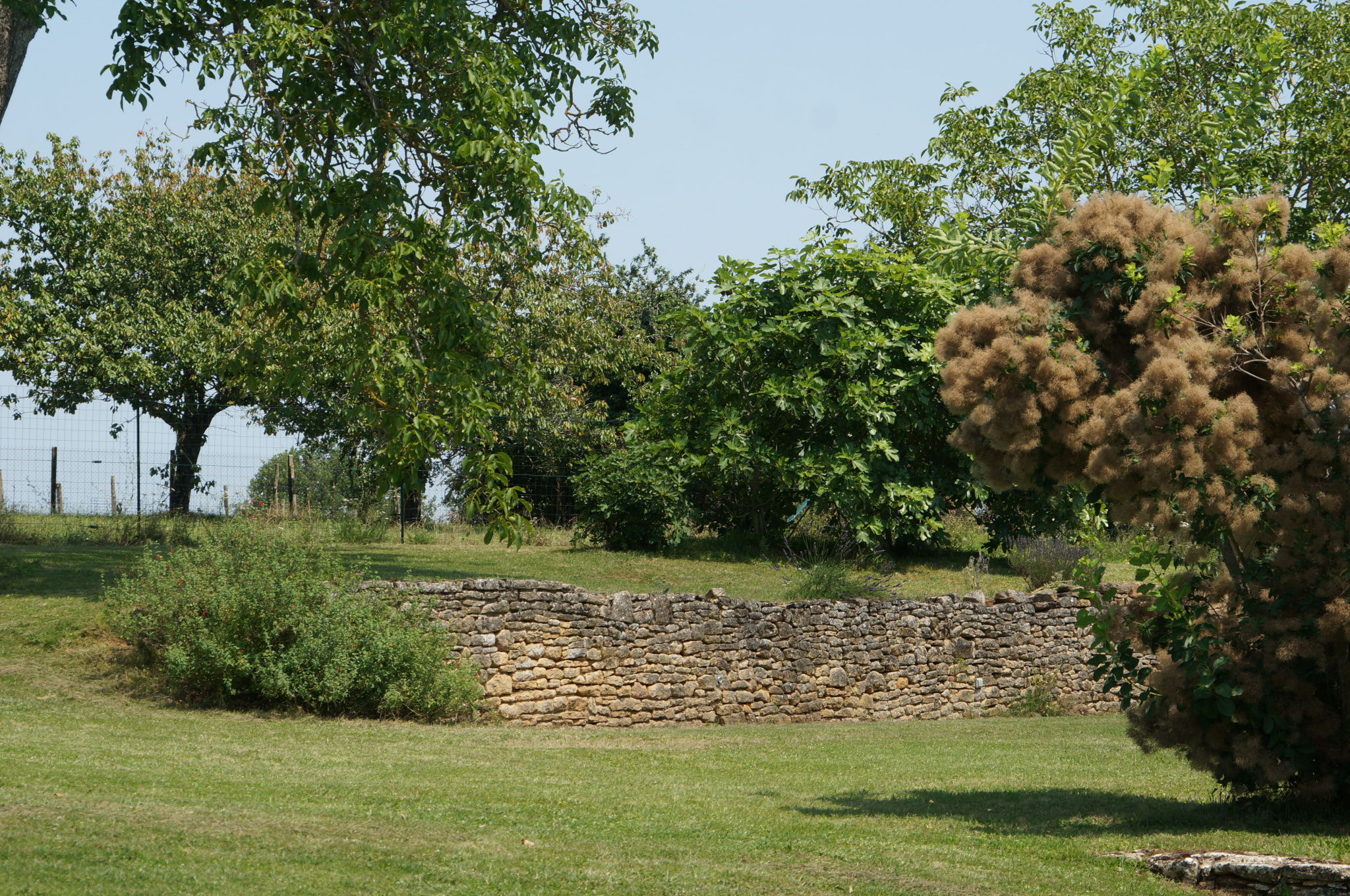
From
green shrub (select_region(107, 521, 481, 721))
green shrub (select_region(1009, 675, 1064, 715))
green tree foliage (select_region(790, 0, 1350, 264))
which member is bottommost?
green shrub (select_region(1009, 675, 1064, 715))

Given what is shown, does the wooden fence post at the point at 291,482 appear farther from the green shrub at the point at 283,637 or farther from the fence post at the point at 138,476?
the green shrub at the point at 283,637

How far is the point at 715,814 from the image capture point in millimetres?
7699

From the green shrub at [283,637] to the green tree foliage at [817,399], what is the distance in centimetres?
748

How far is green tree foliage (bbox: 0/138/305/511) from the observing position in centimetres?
2377

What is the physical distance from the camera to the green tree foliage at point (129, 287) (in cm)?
2377

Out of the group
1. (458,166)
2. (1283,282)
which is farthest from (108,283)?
(1283,282)

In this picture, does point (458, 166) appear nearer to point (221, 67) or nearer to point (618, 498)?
point (221, 67)

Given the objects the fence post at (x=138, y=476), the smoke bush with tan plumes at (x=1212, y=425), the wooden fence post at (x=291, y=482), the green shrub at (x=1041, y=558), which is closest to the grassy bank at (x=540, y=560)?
the fence post at (x=138, y=476)

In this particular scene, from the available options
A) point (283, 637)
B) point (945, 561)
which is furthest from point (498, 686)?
point (945, 561)

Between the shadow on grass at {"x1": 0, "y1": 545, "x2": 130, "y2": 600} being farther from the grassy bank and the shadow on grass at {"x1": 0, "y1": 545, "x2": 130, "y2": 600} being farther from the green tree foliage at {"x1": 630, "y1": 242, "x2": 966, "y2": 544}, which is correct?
the green tree foliage at {"x1": 630, "y1": 242, "x2": 966, "y2": 544}

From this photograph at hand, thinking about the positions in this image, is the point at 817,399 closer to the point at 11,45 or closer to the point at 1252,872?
the point at 11,45

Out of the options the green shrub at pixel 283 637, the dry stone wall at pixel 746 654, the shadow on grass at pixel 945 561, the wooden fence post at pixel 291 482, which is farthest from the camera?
the wooden fence post at pixel 291 482

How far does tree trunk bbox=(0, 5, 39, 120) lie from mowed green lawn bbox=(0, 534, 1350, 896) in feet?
14.7

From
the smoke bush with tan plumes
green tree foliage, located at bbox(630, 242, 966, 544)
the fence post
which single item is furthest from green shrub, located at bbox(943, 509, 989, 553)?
the smoke bush with tan plumes
